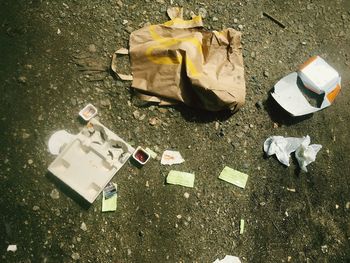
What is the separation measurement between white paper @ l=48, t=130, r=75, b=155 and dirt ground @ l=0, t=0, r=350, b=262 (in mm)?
46

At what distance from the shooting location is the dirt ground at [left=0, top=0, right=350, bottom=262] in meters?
2.49

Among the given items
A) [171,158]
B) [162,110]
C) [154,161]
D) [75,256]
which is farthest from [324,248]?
[75,256]

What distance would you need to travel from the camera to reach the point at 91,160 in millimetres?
2613

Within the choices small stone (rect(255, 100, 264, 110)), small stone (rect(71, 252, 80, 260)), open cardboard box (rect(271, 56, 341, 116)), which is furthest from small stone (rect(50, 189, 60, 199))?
open cardboard box (rect(271, 56, 341, 116))

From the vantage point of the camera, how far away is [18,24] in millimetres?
2752

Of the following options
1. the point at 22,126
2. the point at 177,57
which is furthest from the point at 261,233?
the point at 22,126

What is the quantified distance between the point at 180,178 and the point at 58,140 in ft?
3.11

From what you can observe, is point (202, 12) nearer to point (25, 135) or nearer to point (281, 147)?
point (281, 147)

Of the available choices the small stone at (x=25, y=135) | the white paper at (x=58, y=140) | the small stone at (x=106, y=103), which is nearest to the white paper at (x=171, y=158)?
the small stone at (x=106, y=103)

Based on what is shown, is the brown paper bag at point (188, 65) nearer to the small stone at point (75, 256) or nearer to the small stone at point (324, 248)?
the small stone at point (75, 256)

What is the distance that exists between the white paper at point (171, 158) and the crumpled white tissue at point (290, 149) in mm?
751

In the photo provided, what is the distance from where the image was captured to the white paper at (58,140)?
2574mm

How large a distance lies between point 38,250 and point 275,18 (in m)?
2.85

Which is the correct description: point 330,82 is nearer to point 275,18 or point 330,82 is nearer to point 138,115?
point 275,18
